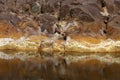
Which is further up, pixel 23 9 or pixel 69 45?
pixel 23 9

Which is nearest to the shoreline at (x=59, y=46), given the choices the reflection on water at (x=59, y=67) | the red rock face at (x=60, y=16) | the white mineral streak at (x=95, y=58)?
the red rock face at (x=60, y=16)

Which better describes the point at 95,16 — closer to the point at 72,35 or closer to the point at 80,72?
the point at 72,35

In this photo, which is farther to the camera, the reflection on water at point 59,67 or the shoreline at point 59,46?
the shoreline at point 59,46

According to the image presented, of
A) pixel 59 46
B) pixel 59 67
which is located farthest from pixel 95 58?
pixel 59 67

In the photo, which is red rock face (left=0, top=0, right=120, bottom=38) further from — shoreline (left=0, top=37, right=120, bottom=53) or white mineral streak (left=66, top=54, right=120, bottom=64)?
white mineral streak (left=66, top=54, right=120, bottom=64)

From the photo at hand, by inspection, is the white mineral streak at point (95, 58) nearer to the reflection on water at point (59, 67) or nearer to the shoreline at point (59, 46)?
the reflection on water at point (59, 67)

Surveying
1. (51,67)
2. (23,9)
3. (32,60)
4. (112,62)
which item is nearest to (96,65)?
(112,62)
